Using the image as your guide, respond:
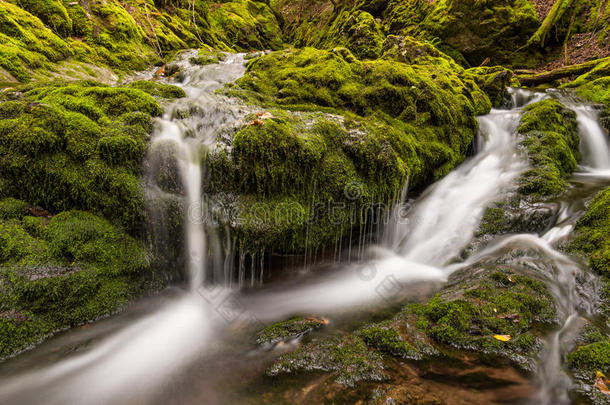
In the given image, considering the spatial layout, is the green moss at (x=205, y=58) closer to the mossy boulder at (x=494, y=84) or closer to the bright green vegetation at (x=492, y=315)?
the mossy boulder at (x=494, y=84)

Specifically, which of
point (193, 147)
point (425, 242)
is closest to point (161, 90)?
point (193, 147)

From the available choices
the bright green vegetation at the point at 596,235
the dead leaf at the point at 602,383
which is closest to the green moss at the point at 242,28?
the bright green vegetation at the point at 596,235

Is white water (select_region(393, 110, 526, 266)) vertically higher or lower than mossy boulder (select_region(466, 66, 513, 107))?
lower

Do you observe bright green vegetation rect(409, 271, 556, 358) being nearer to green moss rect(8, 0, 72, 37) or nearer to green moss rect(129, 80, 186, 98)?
green moss rect(129, 80, 186, 98)

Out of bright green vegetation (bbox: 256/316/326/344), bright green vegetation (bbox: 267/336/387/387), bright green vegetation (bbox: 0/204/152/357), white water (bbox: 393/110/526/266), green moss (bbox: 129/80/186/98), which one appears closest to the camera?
bright green vegetation (bbox: 267/336/387/387)

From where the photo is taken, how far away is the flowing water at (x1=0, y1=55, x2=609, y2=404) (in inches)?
96.1

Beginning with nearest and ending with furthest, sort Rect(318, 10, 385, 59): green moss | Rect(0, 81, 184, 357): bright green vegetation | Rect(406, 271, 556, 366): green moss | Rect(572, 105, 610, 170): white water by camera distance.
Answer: Rect(406, 271, 556, 366): green moss → Rect(0, 81, 184, 357): bright green vegetation → Rect(572, 105, 610, 170): white water → Rect(318, 10, 385, 59): green moss

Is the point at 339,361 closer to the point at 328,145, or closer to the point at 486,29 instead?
the point at 328,145

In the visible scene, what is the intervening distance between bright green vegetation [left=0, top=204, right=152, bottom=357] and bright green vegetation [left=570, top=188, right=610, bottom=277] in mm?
5704

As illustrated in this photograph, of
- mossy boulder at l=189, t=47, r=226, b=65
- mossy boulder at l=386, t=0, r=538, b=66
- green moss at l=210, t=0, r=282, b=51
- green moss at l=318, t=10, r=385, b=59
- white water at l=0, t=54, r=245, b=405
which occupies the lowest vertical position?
white water at l=0, t=54, r=245, b=405

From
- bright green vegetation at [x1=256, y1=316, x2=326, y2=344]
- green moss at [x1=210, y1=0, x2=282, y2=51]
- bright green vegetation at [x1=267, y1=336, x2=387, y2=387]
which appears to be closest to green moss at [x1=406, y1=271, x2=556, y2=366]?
bright green vegetation at [x1=267, y1=336, x2=387, y2=387]

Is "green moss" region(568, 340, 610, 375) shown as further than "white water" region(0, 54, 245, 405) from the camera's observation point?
No

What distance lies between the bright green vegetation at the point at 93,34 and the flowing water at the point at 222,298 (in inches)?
160

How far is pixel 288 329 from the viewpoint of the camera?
119 inches
